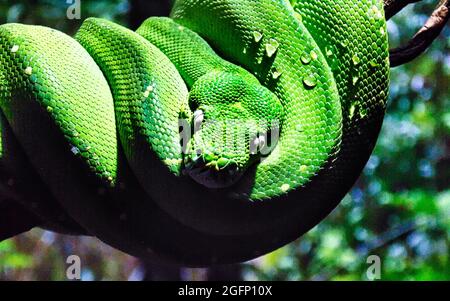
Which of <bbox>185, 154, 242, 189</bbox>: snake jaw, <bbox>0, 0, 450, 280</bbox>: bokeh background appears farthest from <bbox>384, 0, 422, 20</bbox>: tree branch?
<bbox>0, 0, 450, 280</bbox>: bokeh background

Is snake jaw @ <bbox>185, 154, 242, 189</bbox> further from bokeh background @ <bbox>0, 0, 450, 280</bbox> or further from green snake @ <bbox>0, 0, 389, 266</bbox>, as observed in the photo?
bokeh background @ <bbox>0, 0, 450, 280</bbox>

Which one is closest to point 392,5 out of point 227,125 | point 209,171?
point 227,125

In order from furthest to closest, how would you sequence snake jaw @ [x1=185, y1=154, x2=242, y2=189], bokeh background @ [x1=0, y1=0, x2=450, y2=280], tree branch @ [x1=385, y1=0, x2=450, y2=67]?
bokeh background @ [x1=0, y1=0, x2=450, y2=280] → tree branch @ [x1=385, y1=0, x2=450, y2=67] → snake jaw @ [x1=185, y1=154, x2=242, y2=189]

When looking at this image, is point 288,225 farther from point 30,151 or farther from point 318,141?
point 30,151

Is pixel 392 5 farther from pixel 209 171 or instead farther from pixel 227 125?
pixel 209 171

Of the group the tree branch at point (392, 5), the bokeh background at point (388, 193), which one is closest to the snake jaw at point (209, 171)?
the tree branch at point (392, 5)

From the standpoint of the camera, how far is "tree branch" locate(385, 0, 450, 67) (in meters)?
1.97

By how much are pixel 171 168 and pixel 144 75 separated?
0.95 ft

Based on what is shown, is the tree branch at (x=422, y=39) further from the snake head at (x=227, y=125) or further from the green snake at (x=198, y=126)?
the snake head at (x=227, y=125)

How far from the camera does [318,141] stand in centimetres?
153

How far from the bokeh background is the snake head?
2.55 m

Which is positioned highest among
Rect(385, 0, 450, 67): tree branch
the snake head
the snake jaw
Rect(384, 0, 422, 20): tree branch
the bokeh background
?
Rect(384, 0, 422, 20): tree branch

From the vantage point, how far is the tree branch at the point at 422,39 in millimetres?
1975
